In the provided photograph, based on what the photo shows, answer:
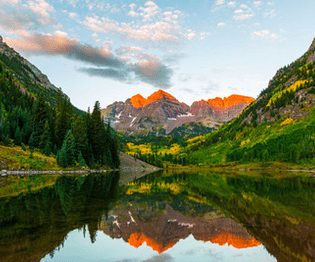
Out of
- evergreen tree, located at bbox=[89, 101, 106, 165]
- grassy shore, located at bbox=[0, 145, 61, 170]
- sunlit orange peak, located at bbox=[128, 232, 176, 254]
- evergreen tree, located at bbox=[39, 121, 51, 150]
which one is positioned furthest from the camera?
evergreen tree, located at bbox=[89, 101, 106, 165]

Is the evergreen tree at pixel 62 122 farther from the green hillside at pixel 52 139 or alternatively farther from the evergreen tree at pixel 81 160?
the evergreen tree at pixel 81 160

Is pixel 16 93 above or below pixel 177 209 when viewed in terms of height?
above

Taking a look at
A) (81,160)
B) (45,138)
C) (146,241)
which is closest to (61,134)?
(45,138)

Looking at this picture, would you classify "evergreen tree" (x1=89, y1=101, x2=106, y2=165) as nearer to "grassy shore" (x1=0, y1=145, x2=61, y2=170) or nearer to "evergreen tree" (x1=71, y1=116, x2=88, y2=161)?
"evergreen tree" (x1=71, y1=116, x2=88, y2=161)

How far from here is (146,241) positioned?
1803cm

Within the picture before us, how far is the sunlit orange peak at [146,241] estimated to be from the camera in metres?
16.8

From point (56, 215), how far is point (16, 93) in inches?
7111

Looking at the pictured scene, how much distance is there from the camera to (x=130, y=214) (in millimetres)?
25641

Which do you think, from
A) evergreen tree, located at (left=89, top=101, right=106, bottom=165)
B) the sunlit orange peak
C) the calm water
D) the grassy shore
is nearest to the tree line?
evergreen tree, located at (left=89, top=101, right=106, bottom=165)

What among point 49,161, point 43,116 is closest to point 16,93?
point 43,116

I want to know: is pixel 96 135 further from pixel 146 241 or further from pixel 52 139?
pixel 146 241

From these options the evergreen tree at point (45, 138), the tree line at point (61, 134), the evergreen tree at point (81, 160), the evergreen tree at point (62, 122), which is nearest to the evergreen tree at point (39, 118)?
the tree line at point (61, 134)

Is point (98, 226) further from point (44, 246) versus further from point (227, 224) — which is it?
point (227, 224)

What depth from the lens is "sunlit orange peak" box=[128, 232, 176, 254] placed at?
55.1 ft
